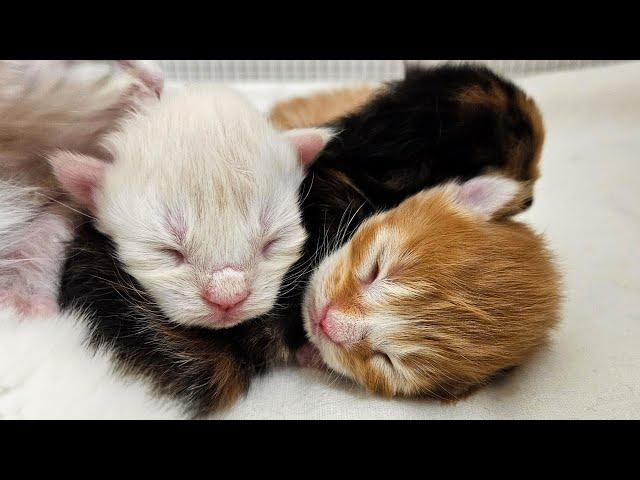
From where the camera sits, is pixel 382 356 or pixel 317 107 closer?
pixel 382 356

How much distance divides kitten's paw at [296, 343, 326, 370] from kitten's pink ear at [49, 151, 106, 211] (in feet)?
1.28

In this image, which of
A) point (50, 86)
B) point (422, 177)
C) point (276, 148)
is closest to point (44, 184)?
point (50, 86)

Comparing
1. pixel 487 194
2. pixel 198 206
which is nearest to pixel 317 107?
pixel 487 194

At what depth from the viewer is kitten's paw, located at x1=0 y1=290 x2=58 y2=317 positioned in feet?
2.54

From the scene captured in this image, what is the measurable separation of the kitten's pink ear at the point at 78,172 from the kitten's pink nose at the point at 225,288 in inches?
9.3

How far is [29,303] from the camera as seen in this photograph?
79 centimetres

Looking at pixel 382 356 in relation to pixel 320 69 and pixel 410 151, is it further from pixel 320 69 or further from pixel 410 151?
pixel 320 69

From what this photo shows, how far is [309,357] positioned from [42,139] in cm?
53

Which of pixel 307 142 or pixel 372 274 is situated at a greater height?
pixel 307 142

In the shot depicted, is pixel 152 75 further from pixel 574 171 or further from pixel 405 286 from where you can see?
pixel 574 171

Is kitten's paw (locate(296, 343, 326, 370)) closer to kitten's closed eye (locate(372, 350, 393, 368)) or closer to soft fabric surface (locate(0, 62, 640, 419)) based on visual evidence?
soft fabric surface (locate(0, 62, 640, 419))

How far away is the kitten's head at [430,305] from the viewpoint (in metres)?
0.76

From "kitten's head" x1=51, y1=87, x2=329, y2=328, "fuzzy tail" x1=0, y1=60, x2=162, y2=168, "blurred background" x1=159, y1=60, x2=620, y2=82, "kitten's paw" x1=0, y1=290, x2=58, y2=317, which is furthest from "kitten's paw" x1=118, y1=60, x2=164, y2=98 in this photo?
"blurred background" x1=159, y1=60, x2=620, y2=82

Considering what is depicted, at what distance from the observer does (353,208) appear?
0.93 metres
